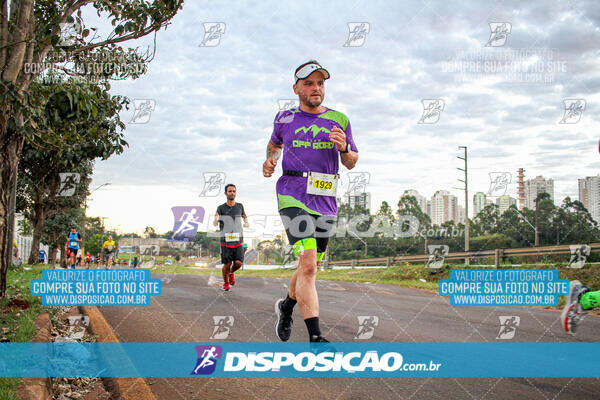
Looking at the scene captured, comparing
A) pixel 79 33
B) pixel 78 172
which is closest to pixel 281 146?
pixel 79 33

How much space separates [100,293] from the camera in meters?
7.51

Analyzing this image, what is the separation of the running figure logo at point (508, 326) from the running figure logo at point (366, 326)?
5.16 feet

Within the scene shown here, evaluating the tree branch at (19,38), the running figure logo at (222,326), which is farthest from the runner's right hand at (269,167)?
the tree branch at (19,38)

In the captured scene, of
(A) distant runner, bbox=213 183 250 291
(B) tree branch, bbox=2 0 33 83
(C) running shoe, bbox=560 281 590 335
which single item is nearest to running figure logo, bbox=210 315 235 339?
(A) distant runner, bbox=213 183 250 291

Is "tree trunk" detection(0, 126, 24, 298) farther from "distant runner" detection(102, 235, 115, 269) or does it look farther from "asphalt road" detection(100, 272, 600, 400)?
"distant runner" detection(102, 235, 115, 269)

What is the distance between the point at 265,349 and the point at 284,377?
464 millimetres

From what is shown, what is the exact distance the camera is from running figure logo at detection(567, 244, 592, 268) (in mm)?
11609

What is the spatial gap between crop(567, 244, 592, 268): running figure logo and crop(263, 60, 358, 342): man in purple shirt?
10.8 m

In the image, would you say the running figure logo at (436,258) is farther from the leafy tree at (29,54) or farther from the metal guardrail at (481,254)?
the leafy tree at (29,54)

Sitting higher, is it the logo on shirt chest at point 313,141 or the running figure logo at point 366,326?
the logo on shirt chest at point 313,141

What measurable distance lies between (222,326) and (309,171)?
308 centimetres

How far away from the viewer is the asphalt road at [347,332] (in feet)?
10.7

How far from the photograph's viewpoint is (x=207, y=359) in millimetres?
3900

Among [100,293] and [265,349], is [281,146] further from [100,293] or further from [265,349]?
[100,293]
